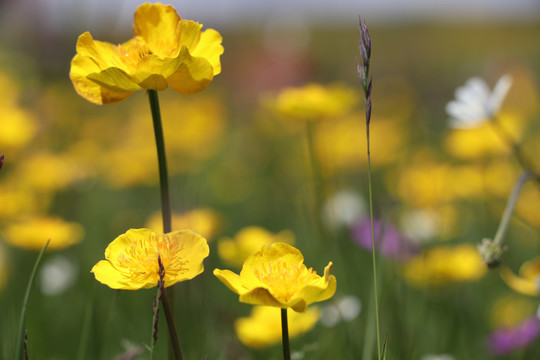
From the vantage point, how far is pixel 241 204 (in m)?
2.51

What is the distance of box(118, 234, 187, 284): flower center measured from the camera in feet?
1.78

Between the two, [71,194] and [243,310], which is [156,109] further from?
[71,194]

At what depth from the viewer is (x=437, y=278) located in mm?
1145

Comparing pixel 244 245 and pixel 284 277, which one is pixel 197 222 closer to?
pixel 244 245

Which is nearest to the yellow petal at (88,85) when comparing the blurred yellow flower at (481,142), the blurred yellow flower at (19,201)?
the blurred yellow flower at (19,201)

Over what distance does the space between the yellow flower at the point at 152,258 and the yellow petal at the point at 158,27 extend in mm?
219

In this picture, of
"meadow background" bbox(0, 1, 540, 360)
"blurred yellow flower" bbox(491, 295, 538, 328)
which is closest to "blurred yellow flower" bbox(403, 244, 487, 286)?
"meadow background" bbox(0, 1, 540, 360)

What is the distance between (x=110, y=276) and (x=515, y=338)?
72cm

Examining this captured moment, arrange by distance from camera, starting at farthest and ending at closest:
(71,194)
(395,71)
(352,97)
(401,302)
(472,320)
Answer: (395,71) → (71,194) → (352,97) → (472,320) → (401,302)

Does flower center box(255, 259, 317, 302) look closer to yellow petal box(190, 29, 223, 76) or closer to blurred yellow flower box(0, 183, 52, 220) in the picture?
yellow petal box(190, 29, 223, 76)

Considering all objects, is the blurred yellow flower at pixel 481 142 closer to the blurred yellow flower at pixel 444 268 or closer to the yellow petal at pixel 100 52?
the blurred yellow flower at pixel 444 268

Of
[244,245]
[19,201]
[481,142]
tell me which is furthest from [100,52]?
[481,142]

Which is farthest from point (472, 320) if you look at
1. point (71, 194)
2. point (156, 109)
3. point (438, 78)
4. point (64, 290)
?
point (438, 78)

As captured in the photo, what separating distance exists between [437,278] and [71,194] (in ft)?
4.45
